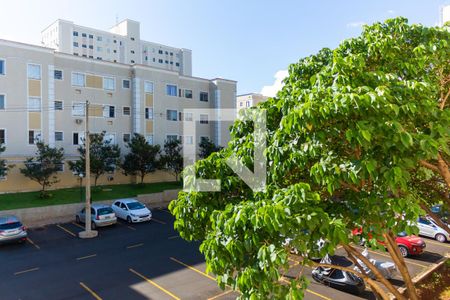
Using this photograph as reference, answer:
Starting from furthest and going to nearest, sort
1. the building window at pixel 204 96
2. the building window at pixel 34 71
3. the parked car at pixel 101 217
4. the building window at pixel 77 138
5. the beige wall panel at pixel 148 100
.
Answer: the building window at pixel 204 96 < the beige wall panel at pixel 148 100 < the building window at pixel 77 138 < the building window at pixel 34 71 < the parked car at pixel 101 217

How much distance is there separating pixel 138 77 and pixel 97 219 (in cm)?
1781

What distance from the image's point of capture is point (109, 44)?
81312 millimetres

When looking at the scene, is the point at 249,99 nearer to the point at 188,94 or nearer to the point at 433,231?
the point at 188,94

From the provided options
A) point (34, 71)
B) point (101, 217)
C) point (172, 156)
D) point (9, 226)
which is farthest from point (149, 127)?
point (9, 226)

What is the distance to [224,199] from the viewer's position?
652cm

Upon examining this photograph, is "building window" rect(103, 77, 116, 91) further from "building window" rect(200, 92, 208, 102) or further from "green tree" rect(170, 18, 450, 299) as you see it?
"green tree" rect(170, 18, 450, 299)

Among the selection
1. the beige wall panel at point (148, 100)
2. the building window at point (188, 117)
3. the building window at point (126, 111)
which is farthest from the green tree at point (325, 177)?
the building window at point (188, 117)

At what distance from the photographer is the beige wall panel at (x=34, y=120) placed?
28594 millimetres

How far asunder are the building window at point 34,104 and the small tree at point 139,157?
8.24 metres

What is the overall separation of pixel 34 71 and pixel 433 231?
105ft

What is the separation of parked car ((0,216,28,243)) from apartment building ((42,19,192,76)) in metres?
59.4

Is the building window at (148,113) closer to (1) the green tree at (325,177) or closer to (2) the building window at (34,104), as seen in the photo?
(2) the building window at (34,104)

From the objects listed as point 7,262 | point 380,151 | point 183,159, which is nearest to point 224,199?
point 380,151

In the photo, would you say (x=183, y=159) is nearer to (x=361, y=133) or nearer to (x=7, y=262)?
(x=7, y=262)
